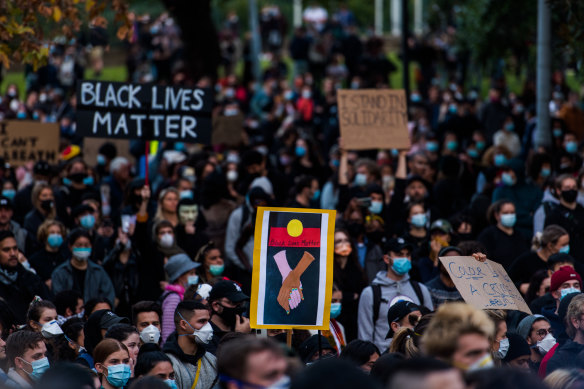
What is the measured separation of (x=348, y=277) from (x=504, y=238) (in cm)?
187

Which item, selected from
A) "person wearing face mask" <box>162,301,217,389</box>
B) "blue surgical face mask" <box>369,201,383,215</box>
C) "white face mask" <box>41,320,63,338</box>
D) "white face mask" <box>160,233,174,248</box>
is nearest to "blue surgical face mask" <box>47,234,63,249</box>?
"white face mask" <box>160,233,174,248</box>

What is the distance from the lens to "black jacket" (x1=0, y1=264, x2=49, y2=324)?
930 centimetres

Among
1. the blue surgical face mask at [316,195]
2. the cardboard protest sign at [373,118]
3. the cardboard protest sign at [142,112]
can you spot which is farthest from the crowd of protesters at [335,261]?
the cardboard protest sign at [142,112]

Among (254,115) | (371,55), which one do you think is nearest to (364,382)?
(254,115)

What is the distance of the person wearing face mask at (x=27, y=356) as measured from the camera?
21.9 ft

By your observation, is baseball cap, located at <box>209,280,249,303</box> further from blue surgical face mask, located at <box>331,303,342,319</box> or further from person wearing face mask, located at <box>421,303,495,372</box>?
person wearing face mask, located at <box>421,303,495,372</box>

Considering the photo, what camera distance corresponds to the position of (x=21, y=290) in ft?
30.7

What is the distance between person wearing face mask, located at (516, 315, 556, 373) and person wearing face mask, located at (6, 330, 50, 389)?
134 inches

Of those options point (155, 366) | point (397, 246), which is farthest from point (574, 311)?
point (155, 366)

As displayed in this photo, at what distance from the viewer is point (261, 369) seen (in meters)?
4.34

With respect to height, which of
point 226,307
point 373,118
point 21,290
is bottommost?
point 21,290

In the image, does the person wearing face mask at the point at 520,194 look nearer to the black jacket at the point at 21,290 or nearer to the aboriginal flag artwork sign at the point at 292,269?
the aboriginal flag artwork sign at the point at 292,269

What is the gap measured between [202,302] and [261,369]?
339 cm

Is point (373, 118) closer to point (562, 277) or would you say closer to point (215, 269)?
point (215, 269)
